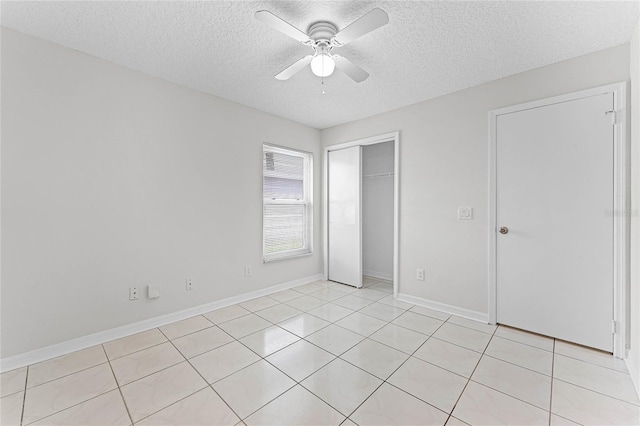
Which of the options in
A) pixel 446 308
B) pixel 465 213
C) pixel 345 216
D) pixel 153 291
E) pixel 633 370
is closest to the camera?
pixel 633 370

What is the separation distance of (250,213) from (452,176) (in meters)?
2.42

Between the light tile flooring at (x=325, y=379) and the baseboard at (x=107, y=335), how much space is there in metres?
0.07

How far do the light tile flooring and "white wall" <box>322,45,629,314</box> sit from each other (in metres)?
0.55

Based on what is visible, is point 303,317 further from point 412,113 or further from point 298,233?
point 412,113

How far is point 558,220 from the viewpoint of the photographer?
2309 mm

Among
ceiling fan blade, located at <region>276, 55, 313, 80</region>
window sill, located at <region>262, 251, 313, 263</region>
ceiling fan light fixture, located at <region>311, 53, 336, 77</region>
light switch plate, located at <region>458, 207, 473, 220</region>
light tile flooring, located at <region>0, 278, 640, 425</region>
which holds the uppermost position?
ceiling fan blade, located at <region>276, 55, 313, 80</region>

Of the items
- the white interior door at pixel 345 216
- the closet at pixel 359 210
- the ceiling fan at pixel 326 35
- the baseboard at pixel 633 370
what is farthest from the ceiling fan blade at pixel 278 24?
the baseboard at pixel 633 370

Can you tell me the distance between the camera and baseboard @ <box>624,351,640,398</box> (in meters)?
1.68

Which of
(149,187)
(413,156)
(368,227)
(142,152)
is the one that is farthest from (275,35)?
(368,227)

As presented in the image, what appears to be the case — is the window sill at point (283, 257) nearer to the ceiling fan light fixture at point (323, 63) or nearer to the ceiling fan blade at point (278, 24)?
the ceiling fan light fixture at point (323, 63)

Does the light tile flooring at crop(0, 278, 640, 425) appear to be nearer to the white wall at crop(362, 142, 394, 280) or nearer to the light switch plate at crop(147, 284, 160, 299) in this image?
the light switch plate at crop(147, 284, 160, 299)

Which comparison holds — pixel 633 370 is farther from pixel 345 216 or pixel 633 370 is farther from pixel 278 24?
pixel 278 24

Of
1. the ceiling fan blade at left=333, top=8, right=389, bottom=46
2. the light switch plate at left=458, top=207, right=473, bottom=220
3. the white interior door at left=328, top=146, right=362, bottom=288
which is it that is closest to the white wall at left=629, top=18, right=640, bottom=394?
the light switch plate at left=458, top=207, right=473, bottom=220

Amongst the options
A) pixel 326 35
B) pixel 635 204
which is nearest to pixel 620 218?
pixel 635 204
